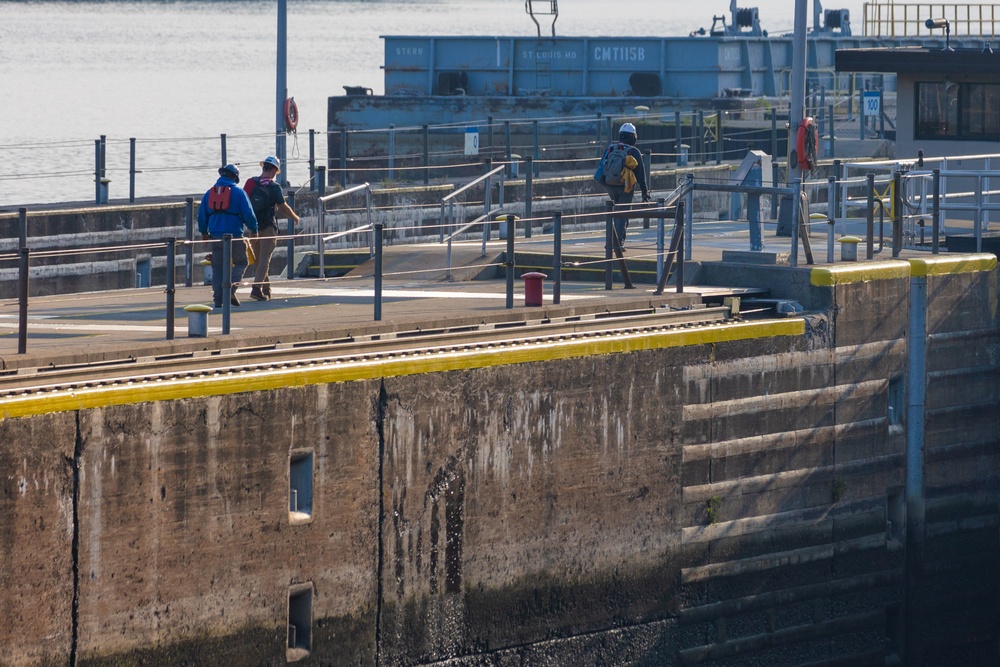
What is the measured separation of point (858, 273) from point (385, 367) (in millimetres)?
6392

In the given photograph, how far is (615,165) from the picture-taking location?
20.8m

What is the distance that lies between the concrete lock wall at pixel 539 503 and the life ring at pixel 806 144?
4172mm

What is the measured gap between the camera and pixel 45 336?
1650 centimetres

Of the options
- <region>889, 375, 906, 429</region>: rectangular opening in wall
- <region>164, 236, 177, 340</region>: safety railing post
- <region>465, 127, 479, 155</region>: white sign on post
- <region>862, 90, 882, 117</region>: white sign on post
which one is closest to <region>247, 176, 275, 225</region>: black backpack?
<region>164, 236, 177, 340</region>: safety railing post

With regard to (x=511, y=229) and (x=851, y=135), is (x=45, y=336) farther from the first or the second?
(x=851, y=135)

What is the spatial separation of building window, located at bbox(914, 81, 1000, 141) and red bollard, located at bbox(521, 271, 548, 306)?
977 centimetres

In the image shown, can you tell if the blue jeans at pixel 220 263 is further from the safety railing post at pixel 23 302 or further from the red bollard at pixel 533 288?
the red bollard at pixel 533 288

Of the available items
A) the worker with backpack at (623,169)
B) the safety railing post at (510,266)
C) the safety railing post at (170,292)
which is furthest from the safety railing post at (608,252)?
the safety railing post at (170,292)

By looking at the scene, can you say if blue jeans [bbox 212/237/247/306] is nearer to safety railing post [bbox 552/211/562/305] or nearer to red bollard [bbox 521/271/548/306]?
red bollard [bbox 521/271/548/306]

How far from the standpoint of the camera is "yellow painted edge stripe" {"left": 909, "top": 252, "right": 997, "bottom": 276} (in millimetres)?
20578

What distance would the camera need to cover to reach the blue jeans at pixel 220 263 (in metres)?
17.5

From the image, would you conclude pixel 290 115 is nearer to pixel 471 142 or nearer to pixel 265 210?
pixel 471 142

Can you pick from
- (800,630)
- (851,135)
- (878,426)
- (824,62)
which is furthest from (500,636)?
(824,62)

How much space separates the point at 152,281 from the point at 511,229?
35.2 feet
